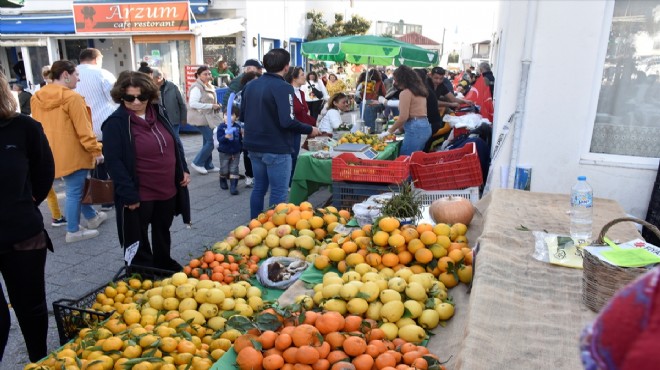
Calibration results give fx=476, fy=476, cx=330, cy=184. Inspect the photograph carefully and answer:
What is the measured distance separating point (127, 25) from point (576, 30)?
1404 cm

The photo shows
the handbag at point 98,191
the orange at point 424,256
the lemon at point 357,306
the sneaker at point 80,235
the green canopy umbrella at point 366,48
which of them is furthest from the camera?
the green canopy umbrella at point 366,48

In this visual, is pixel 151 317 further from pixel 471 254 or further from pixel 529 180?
pixel 529 180

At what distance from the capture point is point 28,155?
2818 millimetres

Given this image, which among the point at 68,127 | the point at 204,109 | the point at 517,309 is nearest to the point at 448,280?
the point at 517,309

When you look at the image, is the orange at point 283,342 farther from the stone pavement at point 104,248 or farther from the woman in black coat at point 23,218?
the woman in black coat at point 23,218

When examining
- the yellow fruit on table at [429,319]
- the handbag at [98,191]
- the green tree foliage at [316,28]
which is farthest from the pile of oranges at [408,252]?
the green tree foliage at [316,28]

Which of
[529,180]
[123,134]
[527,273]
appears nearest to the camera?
[527,273]

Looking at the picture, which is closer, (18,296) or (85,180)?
(18,296)

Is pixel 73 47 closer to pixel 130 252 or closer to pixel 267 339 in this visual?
pixel 130 252

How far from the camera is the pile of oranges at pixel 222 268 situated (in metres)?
3.24

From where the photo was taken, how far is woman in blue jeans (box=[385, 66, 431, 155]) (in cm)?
673

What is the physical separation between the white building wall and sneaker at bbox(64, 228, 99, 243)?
479cm

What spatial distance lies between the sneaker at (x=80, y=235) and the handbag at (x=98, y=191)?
0.46 metres

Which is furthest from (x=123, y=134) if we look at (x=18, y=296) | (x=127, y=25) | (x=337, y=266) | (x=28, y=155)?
(x=127, y=25)
